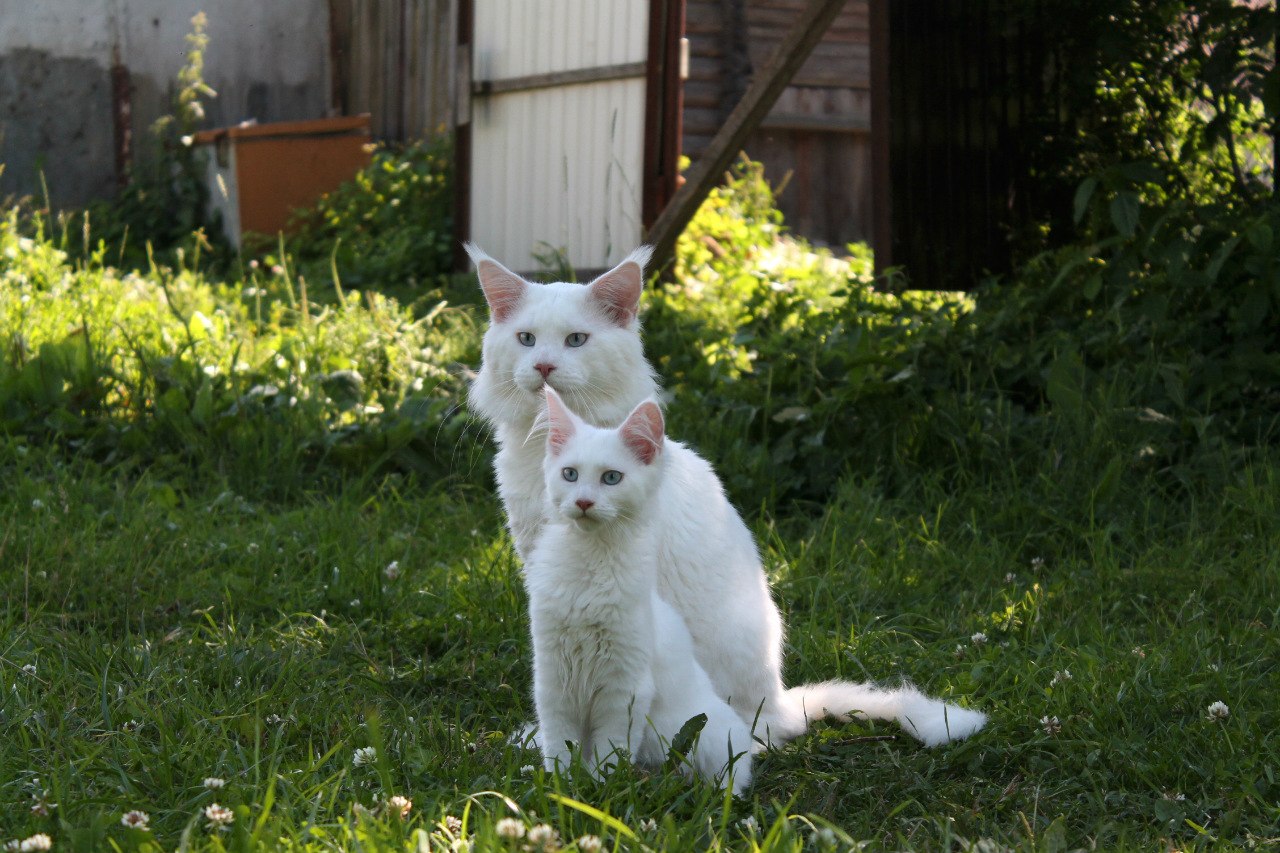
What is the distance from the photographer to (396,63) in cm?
1094

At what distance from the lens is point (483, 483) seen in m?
4.75

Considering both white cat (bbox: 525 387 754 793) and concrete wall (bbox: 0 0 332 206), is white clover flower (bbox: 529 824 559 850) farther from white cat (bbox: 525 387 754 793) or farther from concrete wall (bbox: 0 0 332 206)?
concrete wall (bbox: 0 0 332 206)

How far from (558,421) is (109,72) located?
9941mm

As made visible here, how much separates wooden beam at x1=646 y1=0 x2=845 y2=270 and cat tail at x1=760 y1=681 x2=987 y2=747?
3.32 meters

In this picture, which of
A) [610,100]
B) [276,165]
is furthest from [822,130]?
[276,165]

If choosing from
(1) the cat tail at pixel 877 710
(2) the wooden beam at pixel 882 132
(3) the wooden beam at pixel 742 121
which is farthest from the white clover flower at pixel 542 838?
(3) the wooden beam at pixel 742 121

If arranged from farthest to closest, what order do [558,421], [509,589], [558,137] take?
[558,137]
[509,589]
[558,421]

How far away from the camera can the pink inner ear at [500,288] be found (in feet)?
10.4

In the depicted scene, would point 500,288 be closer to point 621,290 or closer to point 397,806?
point 621,290

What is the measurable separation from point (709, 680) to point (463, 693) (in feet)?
2.24

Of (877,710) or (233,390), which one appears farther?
(233,390)

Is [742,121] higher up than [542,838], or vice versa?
[742,121]

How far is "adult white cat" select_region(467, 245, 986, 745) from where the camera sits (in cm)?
288

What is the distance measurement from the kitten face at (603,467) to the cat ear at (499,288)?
26.3 inches
